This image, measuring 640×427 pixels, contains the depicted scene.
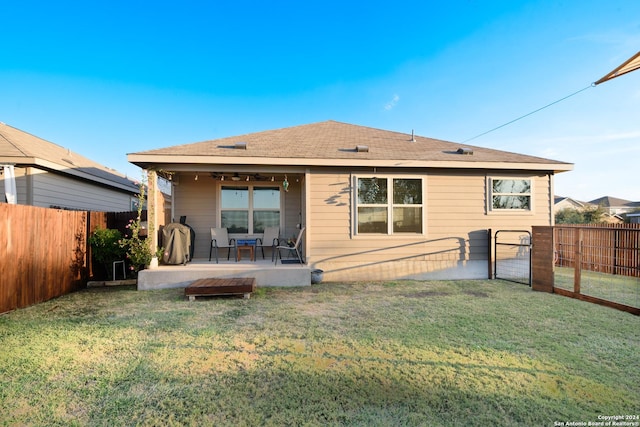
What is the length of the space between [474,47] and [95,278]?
12611mm

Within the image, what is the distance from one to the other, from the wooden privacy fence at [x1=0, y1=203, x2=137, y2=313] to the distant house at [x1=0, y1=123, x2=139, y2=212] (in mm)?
1931

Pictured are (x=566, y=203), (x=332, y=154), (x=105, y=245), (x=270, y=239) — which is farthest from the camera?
(x=566, y=203)

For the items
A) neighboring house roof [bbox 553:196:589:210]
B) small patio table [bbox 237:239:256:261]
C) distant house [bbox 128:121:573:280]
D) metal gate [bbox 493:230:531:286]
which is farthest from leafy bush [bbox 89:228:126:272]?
neighboring house roof [bbox 553:196:589:210]

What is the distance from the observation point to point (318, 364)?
2592mm

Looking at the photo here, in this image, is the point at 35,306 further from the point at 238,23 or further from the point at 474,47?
the point at 474,47

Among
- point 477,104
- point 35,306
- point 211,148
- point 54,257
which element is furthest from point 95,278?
point 477,104

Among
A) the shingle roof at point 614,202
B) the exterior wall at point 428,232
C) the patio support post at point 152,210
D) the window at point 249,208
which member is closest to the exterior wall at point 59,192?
the patio support post at point 152,210

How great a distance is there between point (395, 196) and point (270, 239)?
3.42m

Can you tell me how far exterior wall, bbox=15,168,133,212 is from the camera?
665cm

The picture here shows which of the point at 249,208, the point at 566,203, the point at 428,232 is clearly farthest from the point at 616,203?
the point at 249,208

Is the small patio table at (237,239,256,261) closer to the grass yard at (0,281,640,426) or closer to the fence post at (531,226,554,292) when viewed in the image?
the grass yard at (0,281,640,426)

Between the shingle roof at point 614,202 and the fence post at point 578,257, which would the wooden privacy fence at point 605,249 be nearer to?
the fence post at point 578,257

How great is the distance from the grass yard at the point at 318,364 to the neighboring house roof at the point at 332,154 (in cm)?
297

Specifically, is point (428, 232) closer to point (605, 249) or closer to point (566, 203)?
point (605, 249)
